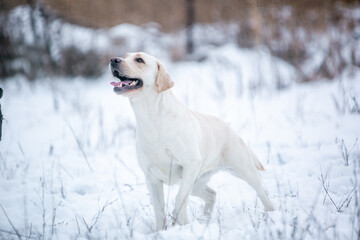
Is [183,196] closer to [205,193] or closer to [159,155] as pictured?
[159,155]

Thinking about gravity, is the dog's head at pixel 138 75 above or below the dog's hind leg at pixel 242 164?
above

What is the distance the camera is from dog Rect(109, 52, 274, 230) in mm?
2189

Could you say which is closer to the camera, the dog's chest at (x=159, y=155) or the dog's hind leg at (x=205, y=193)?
the dog's chest at (x=159, y=155)

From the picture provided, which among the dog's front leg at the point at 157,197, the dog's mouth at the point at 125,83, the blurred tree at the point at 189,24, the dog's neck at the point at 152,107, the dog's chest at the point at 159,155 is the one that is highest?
the blurred tree at the point at 189,24

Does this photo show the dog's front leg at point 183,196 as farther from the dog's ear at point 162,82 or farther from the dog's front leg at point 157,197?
the dog's ear at point 162,82

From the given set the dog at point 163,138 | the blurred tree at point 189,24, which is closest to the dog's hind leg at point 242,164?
the dog at point 163,138

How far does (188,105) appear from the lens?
20.8ft

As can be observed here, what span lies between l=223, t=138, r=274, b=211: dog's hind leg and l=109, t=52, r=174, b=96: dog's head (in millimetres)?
859

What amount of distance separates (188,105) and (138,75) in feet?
13.3

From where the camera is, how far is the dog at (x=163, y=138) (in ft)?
7.18

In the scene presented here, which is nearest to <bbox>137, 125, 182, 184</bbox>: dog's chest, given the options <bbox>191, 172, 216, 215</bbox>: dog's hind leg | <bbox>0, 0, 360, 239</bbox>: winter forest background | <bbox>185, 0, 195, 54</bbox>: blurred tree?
<bbox>0, 0, 360, 239</bbox>: winter forest background

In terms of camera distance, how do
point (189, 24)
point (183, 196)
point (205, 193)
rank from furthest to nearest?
point (189, 24), point (205, 193), point (183, 196)

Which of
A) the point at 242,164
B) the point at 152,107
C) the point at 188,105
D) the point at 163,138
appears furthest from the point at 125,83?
the point at 188,105

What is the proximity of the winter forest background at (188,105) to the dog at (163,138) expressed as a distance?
10.1 inches
